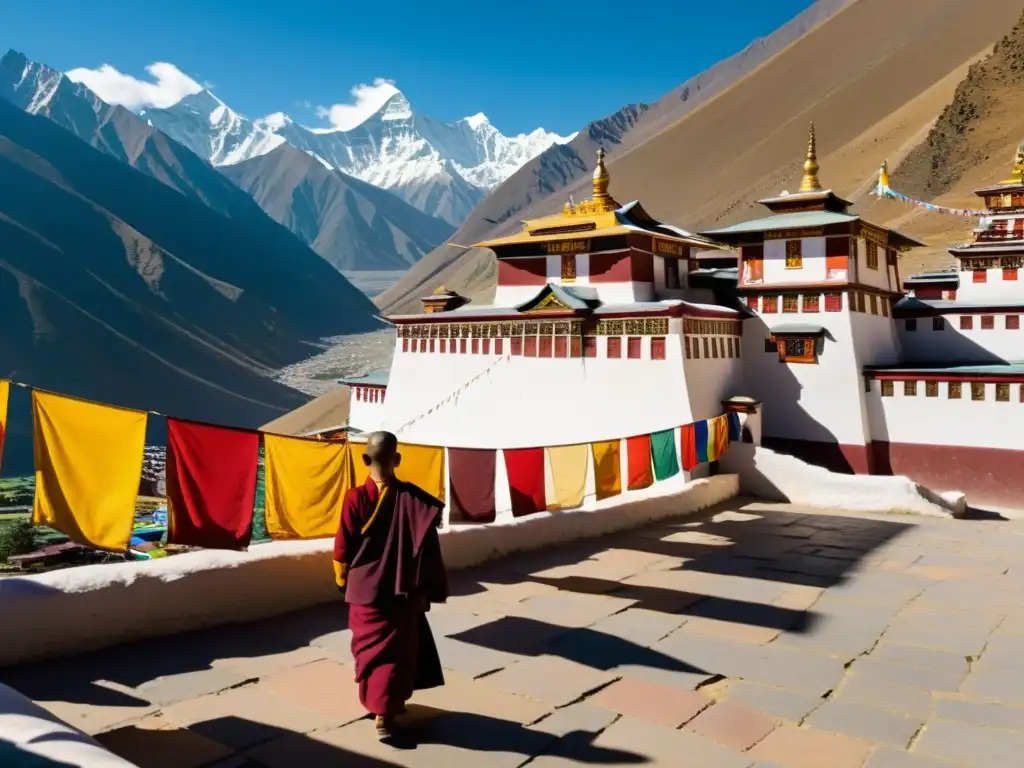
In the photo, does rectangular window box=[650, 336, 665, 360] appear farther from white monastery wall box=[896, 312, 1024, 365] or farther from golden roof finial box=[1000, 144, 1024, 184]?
golden roof finial box=[1000, 144, 1024, 184]

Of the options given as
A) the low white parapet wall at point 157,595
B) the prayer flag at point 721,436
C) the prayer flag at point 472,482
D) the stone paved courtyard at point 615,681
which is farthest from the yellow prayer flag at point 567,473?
the prayer flag at point 721,436

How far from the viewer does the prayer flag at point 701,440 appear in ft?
Answer: 47.1

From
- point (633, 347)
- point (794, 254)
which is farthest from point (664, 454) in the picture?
point (794, 254)

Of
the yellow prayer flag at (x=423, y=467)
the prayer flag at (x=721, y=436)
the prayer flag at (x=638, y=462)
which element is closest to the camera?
the yellow prayer flag at (x=423, y=467)

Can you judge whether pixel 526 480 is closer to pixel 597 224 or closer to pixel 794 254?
pixel 597 224

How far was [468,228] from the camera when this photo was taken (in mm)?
168500

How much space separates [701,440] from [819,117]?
10549 cm

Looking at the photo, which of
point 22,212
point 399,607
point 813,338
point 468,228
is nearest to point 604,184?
point 813,338

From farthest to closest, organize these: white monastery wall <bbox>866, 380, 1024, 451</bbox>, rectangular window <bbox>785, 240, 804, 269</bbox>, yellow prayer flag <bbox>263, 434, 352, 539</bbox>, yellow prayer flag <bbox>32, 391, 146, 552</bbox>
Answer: rectangular window <bbox>785, 240, 804, 269</bbox>
white monastery wall <bbox>866, 380, 1024, 451</bbox>
yellow prayer flag <bbox>263, 434, 352, 539</bbox>
yellow prayer flag <bbox>32, 391, 146, 552</bbox>

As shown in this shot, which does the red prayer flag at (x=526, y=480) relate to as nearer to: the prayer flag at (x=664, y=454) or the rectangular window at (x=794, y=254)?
the prayer flag at (x=664, y=454)

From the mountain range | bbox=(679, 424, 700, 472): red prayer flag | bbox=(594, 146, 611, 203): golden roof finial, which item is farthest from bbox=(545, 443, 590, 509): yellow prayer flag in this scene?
the mountain range

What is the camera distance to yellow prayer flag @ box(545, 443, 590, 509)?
10.8 metres

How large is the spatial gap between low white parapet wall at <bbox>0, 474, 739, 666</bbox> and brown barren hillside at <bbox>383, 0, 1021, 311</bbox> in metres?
71.0

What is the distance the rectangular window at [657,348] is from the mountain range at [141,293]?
54.6 metres
